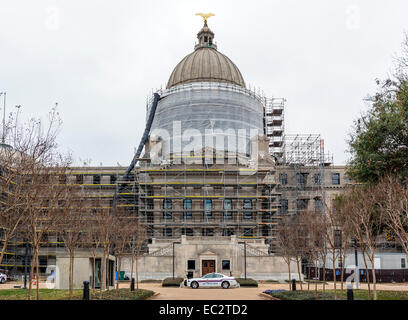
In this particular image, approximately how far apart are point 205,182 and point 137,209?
11.5m

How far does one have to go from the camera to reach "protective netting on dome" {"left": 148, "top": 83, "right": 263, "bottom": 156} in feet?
230

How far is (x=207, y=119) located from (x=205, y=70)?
44.9 ft

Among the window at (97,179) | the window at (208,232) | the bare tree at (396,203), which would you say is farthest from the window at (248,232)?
the bare tree at (396,203)

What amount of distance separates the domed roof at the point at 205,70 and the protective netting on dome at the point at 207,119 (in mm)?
5095

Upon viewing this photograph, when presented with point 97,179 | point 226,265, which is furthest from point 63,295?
point 97,179

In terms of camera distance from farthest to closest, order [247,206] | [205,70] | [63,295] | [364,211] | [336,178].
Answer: [205,70] < [336,178] < [247,206] < [364,211] < [63,295]

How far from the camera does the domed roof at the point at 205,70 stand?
8081 cm

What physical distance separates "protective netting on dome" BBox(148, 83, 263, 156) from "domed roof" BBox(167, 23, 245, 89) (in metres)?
5.10

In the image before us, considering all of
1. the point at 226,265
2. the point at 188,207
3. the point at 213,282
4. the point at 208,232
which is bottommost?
the point at 226,265

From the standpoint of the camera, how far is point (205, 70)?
81.2 m

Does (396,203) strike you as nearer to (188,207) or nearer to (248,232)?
(248,232)

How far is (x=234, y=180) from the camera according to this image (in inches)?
2549

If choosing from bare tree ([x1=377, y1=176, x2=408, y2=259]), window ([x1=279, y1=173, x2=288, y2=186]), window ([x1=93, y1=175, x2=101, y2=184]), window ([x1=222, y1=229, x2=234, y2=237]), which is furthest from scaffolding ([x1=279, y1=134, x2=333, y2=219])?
bare tree ([x1=377, y1=176, x2=408, y2=259])
